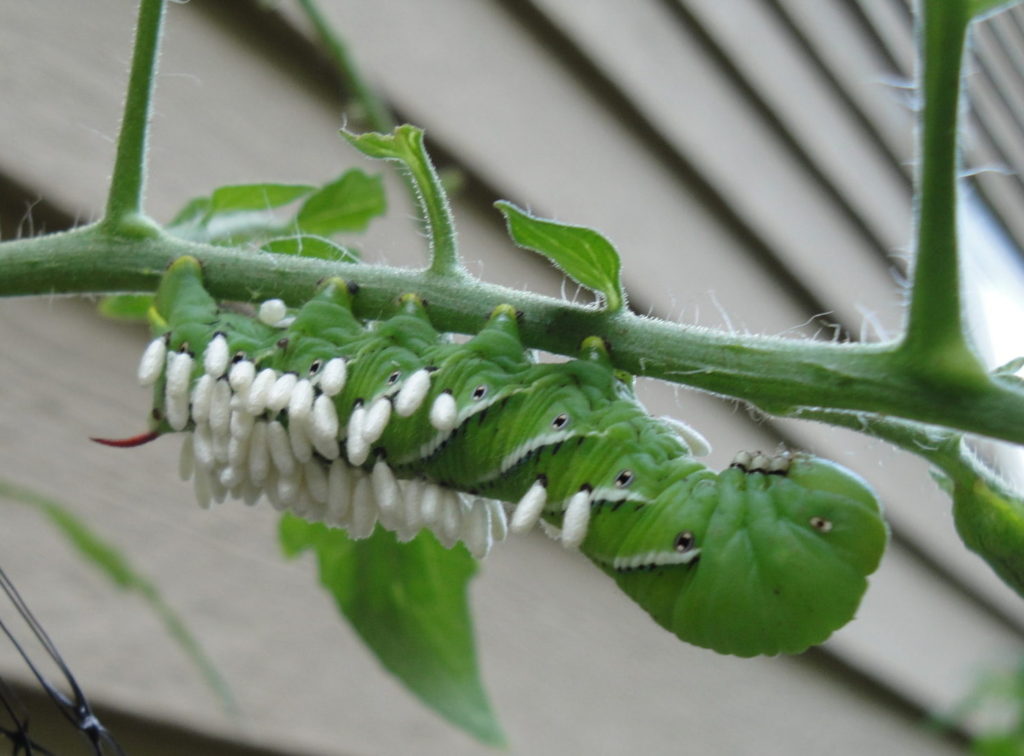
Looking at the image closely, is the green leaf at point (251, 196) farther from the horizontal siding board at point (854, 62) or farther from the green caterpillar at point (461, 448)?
the horizontal siding board at point (854, 62)

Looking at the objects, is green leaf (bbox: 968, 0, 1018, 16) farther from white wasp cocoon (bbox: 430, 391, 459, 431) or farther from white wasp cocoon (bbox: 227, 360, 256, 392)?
white wasp cocoon (bbox: 227, 360, 256, 392)

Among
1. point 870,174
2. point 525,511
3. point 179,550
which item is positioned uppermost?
point 870,174

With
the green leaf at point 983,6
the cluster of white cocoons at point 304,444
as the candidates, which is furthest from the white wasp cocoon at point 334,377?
the green leaf at point 983,6

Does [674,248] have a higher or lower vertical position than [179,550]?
higher

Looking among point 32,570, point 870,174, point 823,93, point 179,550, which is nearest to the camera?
point 32,570

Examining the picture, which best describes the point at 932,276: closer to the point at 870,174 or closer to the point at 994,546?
the point at 994,546

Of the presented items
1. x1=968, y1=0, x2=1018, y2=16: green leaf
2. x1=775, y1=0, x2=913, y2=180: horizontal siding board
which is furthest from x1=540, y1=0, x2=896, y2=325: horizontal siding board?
x1=968, y1=0, x2=1018, y2=16: green leaf

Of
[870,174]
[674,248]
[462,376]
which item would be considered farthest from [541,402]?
[870,174]
